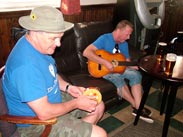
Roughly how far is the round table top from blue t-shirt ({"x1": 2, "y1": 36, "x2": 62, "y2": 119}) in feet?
2.93

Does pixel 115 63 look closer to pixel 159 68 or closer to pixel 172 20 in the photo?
pixel 159 68

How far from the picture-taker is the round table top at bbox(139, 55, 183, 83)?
5.54ft

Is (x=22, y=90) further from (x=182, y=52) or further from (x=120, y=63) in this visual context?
(x=182, y=52)

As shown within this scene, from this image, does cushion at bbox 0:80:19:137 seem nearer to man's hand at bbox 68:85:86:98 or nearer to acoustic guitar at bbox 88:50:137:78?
man's hand at bbox 68:85:86:98

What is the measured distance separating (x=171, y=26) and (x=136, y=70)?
96.8 inches

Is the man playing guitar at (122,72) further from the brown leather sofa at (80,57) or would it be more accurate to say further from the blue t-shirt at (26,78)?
the blue t-shirt at (26,78)

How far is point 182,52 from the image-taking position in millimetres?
2371

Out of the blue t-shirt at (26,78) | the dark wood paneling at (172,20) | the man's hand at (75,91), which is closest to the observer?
the blue t-shirt at (26,78)

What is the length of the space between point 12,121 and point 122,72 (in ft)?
4.56

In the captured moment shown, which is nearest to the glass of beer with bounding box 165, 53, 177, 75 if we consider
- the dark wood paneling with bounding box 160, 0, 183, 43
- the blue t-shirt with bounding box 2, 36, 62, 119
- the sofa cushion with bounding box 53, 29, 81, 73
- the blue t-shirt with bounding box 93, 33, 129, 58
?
the blue t-shirt with bounding box 93, 33, 129, 58

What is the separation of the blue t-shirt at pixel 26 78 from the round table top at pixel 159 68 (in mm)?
892

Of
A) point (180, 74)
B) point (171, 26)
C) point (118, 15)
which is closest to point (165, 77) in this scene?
point (180, 74)

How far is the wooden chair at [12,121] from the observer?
119 cm

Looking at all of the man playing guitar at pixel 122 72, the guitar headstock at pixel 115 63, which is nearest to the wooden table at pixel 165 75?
the man playing guitar at pixel 122 72
